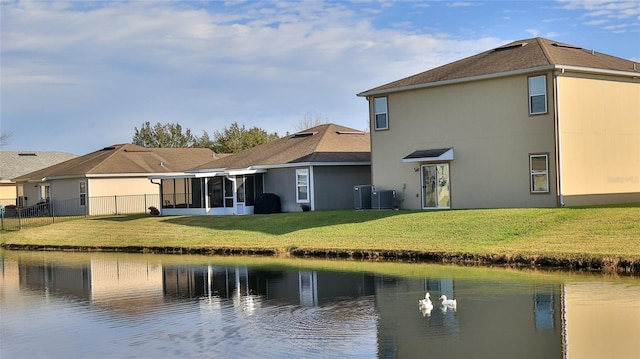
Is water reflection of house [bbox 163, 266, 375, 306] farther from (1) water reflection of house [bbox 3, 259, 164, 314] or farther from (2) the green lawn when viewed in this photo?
(2) the green lawn

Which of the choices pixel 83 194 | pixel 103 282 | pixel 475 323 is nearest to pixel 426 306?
pixel 475 323

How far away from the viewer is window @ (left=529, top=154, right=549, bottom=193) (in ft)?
106

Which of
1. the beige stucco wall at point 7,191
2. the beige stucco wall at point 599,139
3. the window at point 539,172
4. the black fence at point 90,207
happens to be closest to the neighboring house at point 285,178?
the black fence at point 90,207

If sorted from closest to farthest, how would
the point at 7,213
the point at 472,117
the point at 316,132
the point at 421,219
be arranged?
1. the point at 421,219
2. the point at 472,117
3. the point at 316,132
4. the point at 7,213

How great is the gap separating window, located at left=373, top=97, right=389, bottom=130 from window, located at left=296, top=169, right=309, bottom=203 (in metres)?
5.76

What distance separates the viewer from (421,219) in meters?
31.9

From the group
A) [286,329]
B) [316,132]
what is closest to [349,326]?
[286,329]

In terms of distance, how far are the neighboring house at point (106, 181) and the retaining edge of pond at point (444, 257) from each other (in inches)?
652

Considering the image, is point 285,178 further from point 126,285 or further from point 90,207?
point 126,285

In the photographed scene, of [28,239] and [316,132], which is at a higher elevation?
[316,132]

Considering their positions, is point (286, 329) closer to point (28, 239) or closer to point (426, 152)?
point (426, 152)

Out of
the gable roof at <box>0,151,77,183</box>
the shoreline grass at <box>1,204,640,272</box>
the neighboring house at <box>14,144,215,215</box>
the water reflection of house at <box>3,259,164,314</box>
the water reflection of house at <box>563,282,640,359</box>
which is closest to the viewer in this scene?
the water reflection of house at <box>563,282,640,359</box>

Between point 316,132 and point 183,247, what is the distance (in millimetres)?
16642

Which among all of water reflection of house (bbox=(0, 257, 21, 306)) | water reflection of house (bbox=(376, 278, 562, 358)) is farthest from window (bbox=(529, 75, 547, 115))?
water reflection of house (bbox=(0, 257, 21, 306))
